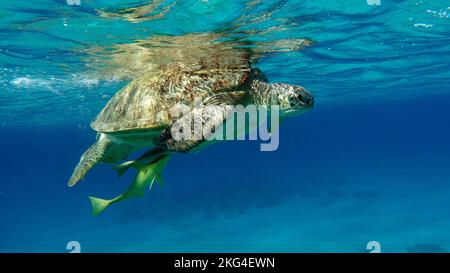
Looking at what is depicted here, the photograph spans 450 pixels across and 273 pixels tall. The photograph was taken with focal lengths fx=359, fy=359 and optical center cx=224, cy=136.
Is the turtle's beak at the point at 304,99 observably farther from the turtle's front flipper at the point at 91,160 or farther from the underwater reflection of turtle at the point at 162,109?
the turtle's front flipper at the point at 91,160

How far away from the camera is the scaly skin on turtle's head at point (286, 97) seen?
630cm

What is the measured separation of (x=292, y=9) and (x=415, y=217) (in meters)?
24.1

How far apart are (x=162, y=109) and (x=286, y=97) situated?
7.49 ft

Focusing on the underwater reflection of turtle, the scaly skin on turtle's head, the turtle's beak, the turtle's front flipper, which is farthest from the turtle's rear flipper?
the turtle's beak

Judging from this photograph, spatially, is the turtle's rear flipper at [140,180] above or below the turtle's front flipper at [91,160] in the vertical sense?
below

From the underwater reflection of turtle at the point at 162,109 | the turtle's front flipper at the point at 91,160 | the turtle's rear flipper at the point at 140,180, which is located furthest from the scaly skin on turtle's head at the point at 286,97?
the turtle's front flipper at the point at 91,160

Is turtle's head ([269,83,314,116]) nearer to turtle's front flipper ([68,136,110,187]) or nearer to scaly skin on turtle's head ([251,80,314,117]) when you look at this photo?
scaly skin on turtle's head ([251,80,314,117])

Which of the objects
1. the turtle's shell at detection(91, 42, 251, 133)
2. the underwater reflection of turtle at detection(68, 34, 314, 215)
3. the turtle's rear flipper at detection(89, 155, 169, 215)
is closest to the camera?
the underwater reflection of turtle at detection(68, 34, 314, 215)

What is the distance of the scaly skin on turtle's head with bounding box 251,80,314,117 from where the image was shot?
20.7ft

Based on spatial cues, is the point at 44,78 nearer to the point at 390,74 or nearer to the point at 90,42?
the point at 90,42

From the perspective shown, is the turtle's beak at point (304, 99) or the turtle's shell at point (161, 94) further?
the turtle's shell at point (161, 94)

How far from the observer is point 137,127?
21.6ft

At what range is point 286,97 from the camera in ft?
21.0
